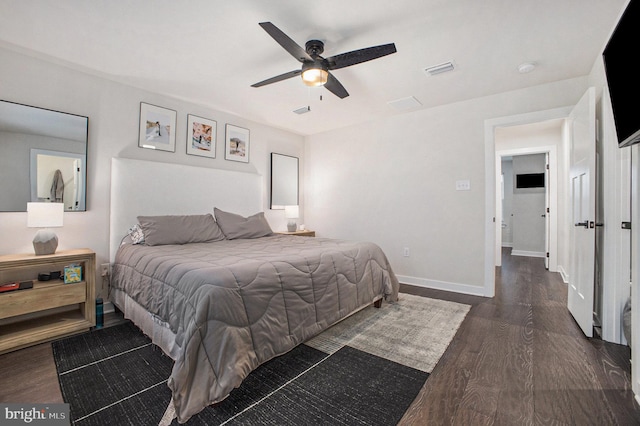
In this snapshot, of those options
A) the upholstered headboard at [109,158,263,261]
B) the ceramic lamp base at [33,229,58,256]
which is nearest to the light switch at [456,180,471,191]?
the upholstered headboard at [109,158,263,261]

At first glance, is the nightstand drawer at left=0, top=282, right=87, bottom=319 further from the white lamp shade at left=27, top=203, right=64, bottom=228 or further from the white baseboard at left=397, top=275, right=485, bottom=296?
the white baseboard at left=397, top=275, right=485, bottom=296

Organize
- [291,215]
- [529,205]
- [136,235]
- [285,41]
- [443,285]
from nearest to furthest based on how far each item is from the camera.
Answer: [285,41]
[136,235]
[443,285]
[291,215]
[529,205]

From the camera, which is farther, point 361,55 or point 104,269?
point 104,269

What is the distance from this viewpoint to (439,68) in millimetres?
2805

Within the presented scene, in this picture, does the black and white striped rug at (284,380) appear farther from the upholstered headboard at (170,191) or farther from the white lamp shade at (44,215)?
the upholstered headboard at (170,191)

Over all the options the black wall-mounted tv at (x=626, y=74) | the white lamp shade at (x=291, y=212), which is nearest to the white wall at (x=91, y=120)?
the white lamp shade at (x=291, y=212)

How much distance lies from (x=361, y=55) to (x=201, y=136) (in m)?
2.59

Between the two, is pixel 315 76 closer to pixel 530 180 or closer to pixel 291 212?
pixel 291 212

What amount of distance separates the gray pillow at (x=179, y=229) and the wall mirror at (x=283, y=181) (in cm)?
152

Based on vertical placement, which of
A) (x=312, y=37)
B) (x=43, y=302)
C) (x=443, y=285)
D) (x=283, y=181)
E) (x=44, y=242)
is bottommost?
(x=443, y=285)

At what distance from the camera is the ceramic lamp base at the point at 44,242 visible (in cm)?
241

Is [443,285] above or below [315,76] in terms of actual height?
below

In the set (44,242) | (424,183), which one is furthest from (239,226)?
(424,183)

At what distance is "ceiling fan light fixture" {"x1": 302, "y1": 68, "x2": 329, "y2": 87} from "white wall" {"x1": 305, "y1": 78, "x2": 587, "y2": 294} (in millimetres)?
2150
